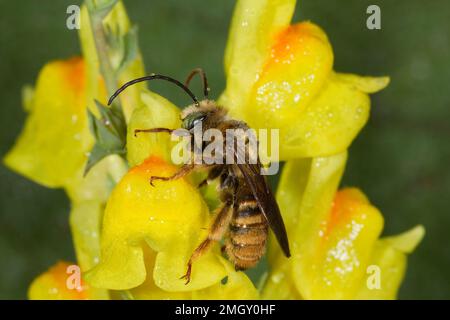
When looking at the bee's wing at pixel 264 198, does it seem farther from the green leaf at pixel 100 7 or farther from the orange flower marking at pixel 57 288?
the orange flower marking at pixel 57 288

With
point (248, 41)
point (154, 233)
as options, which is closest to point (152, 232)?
point (154, 233)

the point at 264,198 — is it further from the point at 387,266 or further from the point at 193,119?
the point at 387,266

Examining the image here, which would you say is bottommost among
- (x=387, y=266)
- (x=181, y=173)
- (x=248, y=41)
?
(x=387, y=266)

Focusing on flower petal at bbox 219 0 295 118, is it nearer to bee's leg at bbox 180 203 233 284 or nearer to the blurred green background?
bee's leg at bbox 180 203 233 284

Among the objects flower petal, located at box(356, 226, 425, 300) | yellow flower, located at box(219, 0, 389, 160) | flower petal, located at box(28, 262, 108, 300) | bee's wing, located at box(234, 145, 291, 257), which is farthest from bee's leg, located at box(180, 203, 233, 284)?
flower petal, located at box(356, 226, 425, 300)

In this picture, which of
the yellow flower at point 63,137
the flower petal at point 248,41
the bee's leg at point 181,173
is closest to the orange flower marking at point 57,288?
the yellow flower at point 63,137

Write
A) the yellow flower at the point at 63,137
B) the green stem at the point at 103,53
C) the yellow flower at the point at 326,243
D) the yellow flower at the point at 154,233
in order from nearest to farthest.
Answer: the yellow flower at the point at 154,233 → the green stem at the point at 103,53 → the yellow flower at the point at 326,243 → the yellow flower at the point at 63,137
